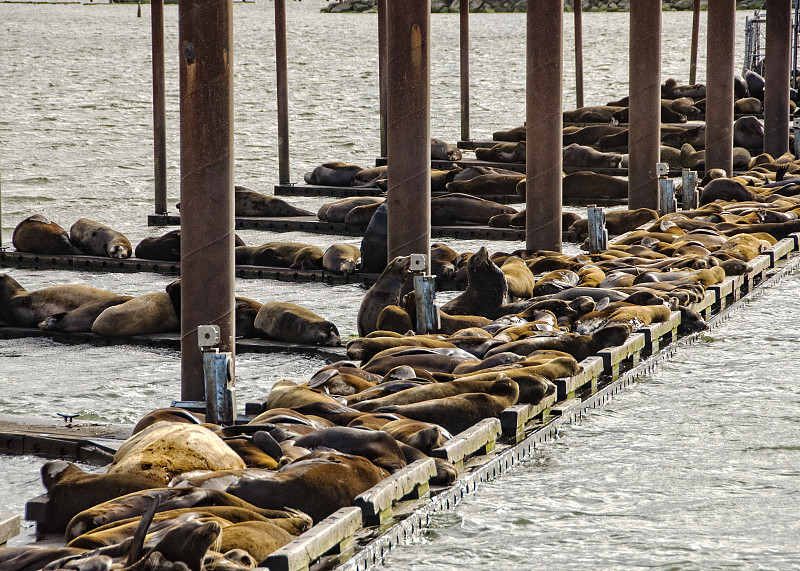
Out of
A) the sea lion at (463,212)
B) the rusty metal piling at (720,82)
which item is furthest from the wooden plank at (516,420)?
the rusty metal piling at (720,82)

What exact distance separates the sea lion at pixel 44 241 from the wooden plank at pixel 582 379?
7475 millimetres

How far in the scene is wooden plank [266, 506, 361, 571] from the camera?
13.4ft

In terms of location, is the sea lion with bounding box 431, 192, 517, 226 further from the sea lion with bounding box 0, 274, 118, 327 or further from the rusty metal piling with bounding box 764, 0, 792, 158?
the rusty metal piling with bounding box 764, 0, 792, 158

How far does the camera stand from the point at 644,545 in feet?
15.5

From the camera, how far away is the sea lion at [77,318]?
933 cm

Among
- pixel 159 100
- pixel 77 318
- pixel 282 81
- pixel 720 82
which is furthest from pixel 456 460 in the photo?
pixel 282 81

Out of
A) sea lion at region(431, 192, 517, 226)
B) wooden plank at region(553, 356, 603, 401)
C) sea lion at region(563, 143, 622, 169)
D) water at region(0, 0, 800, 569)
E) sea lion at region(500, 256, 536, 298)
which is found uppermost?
sea lion at region(563, 143, 622, 169)

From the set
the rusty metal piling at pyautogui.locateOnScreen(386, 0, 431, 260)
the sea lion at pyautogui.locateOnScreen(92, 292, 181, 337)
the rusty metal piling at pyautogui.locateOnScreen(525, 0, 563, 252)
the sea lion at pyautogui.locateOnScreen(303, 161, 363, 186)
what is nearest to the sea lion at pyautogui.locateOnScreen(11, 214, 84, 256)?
the sea lion at pyautogui.locateOnScreen(92, 292, 181, 337)

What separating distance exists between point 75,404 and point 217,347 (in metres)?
1.27

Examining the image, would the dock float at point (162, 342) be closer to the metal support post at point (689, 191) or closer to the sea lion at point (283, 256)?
the sea lion at point (283, 256)

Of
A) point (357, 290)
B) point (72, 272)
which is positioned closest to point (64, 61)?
point (72, 272)

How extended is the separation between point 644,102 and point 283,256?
486 cm

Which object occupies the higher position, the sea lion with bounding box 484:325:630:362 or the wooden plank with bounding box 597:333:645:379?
the sea lion with bounding box 484:325:630:362

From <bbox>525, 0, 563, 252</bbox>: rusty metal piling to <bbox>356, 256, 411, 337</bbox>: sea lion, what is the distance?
2822mm
